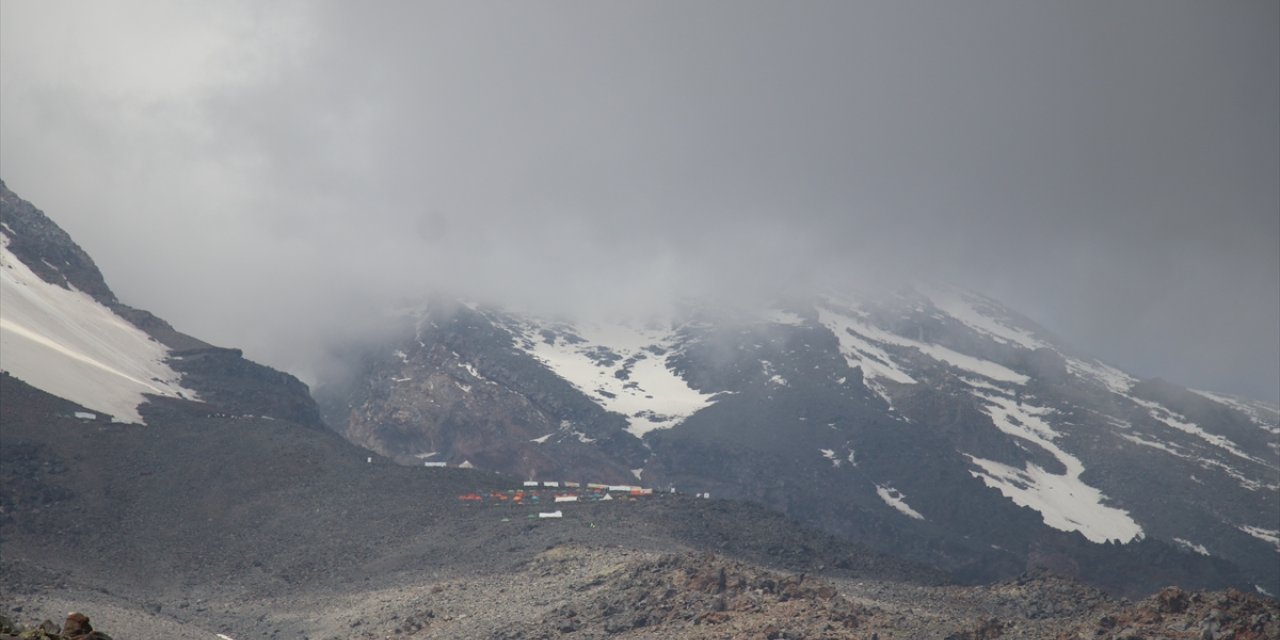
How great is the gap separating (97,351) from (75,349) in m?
4.70

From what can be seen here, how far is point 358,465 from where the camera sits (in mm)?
129625

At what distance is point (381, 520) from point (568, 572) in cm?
3224

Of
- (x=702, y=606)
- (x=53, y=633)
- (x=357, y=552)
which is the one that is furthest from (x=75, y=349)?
(x=53, y=633)

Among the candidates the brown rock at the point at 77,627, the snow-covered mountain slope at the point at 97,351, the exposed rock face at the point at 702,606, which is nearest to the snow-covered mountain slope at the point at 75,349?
the snow-covered mountain slope at the point at 97,351

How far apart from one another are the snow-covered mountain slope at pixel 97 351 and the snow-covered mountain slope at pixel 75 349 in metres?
0.20

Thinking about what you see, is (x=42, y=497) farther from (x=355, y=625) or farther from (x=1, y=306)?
(x=1, y=306)

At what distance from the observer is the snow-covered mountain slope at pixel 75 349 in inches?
5463

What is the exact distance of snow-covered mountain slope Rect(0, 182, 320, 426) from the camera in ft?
465

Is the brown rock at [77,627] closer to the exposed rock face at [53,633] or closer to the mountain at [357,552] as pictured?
the exposed rock face at [53,633]

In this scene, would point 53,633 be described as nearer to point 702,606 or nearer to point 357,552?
point 702,606

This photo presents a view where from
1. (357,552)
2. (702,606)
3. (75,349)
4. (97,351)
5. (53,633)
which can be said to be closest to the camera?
(53,633)

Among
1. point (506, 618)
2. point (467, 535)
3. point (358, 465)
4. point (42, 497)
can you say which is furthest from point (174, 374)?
point (506, 618)

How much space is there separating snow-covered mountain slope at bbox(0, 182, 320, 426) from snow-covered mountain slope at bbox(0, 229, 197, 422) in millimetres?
201

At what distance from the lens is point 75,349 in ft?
510
